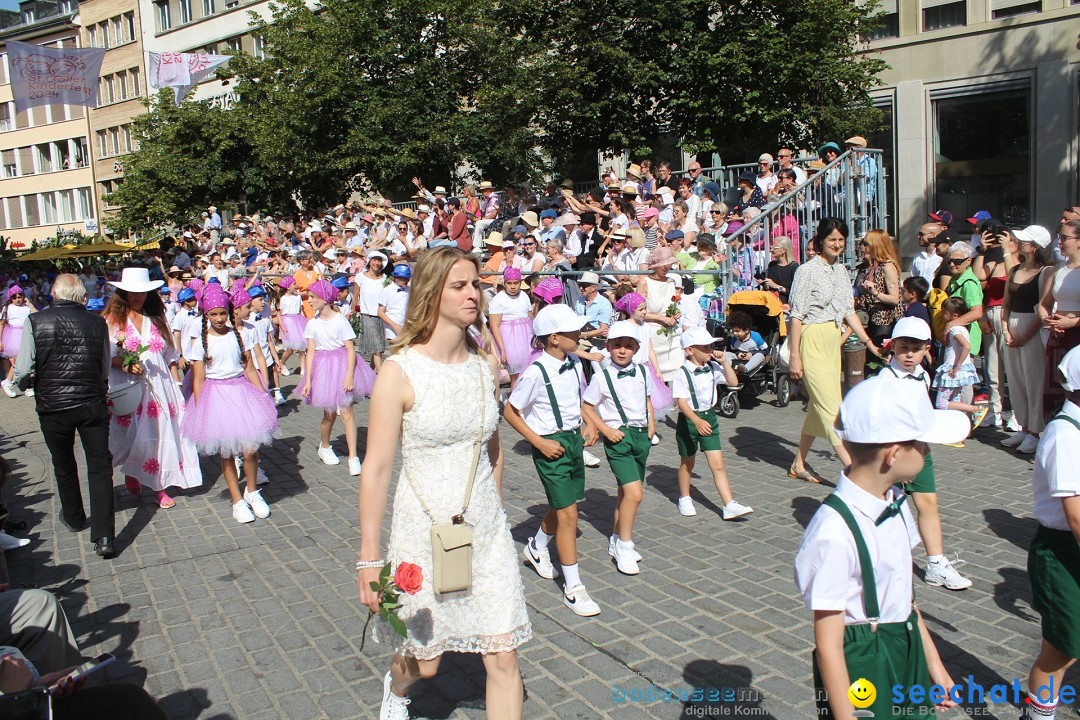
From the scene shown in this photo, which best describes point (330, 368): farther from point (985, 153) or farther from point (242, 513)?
point (985, 153)

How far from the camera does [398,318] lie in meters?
11.8

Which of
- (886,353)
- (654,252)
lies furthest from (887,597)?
(654,252)

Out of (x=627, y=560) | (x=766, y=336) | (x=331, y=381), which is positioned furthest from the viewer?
(x=766, y=336)

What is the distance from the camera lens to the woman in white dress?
3.56 meters

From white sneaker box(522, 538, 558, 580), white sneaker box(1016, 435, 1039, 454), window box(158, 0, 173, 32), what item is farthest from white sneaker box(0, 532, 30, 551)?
window box(158, 0, 173, 32)

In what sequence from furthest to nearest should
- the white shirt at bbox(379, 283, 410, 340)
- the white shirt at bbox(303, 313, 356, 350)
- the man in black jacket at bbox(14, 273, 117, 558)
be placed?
the white shirt at bbox(379, 283, 410, 340) < the white shirt at bbox(303, 313, 356, 350) < the man in black jacket at bbox(14, 273, 117, 558)

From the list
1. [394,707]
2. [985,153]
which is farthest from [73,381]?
[985,153]

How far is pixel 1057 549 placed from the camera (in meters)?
3.65

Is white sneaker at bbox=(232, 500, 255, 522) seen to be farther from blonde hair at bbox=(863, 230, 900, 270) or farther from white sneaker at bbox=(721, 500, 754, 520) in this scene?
blonde hair at bbox=(863, 230, 900, 270)

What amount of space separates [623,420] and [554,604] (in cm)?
132

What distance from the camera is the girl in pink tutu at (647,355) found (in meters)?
8.20

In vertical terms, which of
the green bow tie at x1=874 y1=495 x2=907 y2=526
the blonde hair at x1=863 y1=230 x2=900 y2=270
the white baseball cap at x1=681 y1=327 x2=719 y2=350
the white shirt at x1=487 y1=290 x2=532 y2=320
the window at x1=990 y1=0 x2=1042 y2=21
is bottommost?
the green bow tie at x1=874 y1=495 x2=907 y2=526

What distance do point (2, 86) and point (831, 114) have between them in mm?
68689

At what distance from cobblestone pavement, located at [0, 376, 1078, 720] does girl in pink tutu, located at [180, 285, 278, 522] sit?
1.35 feet
